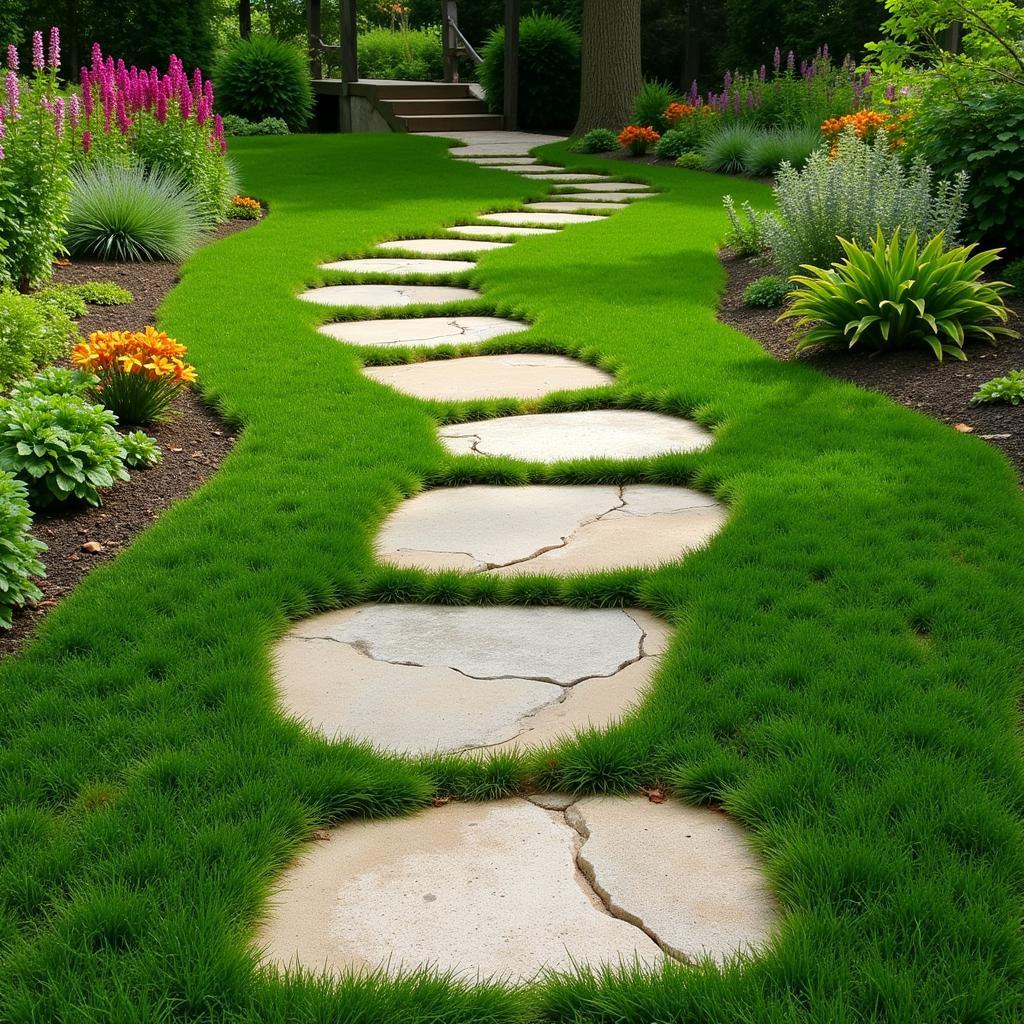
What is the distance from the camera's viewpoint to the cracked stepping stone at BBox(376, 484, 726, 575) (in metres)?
3.65

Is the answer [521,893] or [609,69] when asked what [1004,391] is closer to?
[521,893]

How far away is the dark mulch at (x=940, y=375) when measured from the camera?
483 centimetres

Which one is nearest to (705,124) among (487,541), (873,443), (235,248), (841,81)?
(841,81)

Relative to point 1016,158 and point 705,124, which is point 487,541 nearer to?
point 1016,158

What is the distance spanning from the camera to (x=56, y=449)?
4.02 metres

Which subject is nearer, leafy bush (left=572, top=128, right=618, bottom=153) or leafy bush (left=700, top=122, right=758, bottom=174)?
leafy bush (left=700, top=122, right=758, bottom=174)

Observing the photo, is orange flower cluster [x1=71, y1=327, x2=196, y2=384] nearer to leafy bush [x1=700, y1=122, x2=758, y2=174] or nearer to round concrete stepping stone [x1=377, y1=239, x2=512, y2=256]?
round concrete stepping stone [x1=377, y1=239, x2=512, y2=256]

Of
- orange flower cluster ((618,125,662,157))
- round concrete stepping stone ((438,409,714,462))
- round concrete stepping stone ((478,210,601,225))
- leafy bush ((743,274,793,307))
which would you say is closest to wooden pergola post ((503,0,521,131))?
orange flower cluster ((618,125,662,157))

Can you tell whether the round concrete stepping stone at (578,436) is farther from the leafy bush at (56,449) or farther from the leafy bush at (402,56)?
the leafy bush at (402,56)

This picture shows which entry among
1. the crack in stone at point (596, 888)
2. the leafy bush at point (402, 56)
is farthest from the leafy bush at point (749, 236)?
the leafy bush at point (402, 56)

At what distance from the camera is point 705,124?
1614 cm

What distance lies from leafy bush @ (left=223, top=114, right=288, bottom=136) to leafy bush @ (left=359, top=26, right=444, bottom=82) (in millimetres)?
7293

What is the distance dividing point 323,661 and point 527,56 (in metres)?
19.9

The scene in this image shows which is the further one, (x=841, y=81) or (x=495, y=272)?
(x=841, y=81)
